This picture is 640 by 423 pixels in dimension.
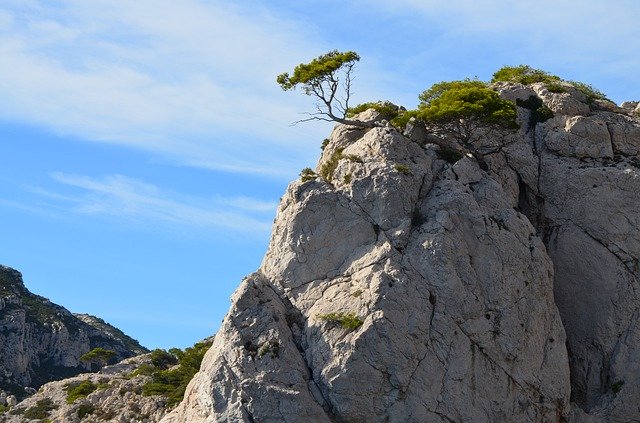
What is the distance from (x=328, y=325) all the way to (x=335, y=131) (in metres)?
15.2

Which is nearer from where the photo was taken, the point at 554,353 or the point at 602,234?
the point at 554,353

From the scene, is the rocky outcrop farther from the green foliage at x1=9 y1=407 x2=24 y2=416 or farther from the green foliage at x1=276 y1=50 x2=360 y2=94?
the green foliage at x1=276 y1=50 x2=360 y2=94

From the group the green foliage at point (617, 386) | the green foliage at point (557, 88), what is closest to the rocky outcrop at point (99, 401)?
the green foliage at point (617, 386)

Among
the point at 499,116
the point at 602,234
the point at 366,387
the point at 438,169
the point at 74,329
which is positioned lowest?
the point at 366,387

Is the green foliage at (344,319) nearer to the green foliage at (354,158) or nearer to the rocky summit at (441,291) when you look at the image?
the rocky summit at (441,291)

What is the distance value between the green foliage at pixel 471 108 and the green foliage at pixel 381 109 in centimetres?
164

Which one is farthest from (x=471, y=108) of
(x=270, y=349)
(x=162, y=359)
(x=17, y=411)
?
(x=17, y=411)

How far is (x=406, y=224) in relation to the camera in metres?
50.0

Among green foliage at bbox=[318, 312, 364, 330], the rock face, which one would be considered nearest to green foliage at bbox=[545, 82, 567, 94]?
green foliage at bbox=[318, 312, 364, 330]

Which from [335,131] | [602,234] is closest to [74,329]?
[335,131]

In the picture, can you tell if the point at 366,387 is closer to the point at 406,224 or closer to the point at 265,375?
the point at 265,375

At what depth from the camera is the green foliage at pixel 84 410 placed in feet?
195

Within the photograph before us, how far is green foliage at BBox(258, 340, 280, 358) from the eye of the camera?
45688 millimetres

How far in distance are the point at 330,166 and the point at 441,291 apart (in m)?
10.7
